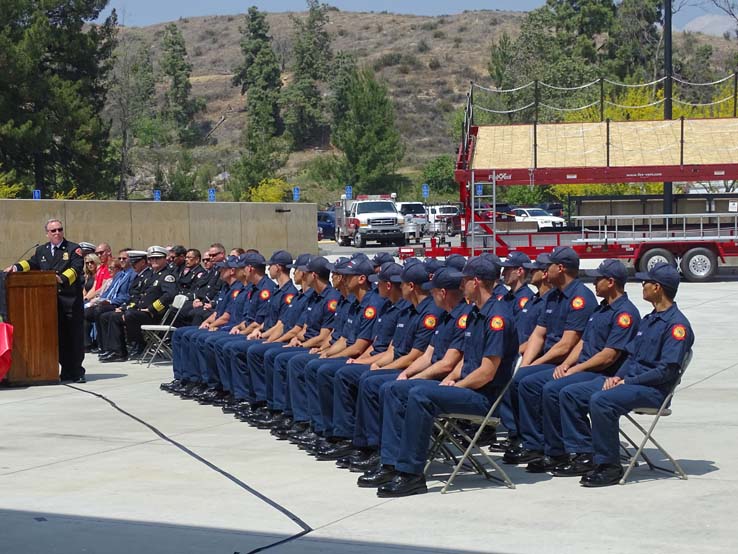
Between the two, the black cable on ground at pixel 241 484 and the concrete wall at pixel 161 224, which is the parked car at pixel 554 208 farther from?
the black cable on ground at pixel 241 484

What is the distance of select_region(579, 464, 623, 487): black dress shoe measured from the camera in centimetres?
797

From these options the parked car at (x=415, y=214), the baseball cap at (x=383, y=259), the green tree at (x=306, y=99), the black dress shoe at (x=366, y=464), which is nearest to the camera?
the black dress shoe at (x=366, y=464)

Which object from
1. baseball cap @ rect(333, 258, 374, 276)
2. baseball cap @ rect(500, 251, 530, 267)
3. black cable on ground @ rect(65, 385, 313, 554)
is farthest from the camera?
baseball cap @ rect(500, 251, 530, 267)

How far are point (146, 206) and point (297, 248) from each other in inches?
308

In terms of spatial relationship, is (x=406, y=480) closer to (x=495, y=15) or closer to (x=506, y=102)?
(x=506, y=102)

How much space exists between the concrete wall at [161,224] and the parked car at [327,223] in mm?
25134

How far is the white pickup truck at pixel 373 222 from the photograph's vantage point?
51.1 meters

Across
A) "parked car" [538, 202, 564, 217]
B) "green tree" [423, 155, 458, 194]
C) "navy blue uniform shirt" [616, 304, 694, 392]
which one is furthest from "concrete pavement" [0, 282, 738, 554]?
"green tree" [423, 155, 458, 194]

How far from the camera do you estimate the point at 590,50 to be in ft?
286

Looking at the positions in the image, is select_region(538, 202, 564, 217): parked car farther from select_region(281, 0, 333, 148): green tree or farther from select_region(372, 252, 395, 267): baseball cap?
select_region(372, 252, 395, 267): baseball cap

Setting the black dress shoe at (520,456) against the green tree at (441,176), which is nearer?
the black dress shoe at (520,456)

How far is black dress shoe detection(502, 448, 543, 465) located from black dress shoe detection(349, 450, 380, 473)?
3.15ft

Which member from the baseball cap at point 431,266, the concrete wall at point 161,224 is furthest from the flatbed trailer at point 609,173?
the baseball cap at point 431,266

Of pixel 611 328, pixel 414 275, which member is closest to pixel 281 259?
pixel 414 275
